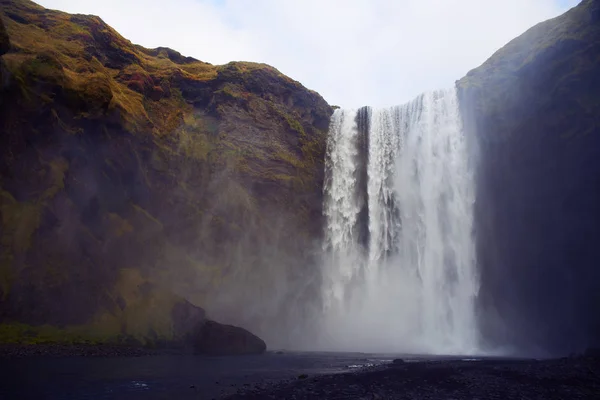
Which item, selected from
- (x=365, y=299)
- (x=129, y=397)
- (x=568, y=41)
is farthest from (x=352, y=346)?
(x=568, y=41)

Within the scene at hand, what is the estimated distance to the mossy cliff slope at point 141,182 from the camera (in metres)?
36.3

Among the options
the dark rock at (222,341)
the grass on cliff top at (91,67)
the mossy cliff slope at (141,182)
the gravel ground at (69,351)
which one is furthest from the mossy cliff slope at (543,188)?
the grass on cliff top at (91,67)

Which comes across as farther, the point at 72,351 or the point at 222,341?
the point at 222,341

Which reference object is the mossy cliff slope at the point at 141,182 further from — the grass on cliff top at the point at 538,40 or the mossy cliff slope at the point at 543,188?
the grass on cliff top at the point at 538,40

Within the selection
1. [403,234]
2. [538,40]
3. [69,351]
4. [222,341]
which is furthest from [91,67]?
[538,40]

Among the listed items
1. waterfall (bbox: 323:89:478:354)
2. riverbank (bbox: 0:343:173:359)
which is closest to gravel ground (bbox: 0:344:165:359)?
riverbank (bbox: 0:343:173:359)

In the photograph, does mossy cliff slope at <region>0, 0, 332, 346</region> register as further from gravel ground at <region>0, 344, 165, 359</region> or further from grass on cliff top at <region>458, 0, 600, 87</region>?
grass on cliff top at <region>458, 0, 600, 87</region>

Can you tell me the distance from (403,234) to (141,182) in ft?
88.4

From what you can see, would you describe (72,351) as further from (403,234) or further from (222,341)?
(403,234)

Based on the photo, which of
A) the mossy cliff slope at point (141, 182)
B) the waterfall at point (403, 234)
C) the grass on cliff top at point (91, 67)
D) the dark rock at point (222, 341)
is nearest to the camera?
the dark rock at point (222, 341)

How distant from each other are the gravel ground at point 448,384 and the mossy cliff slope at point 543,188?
1377 centimetres

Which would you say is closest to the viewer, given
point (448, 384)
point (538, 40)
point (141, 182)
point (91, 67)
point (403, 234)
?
point (448, 384)

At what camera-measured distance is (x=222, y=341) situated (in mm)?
35344

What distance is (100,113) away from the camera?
136ft
